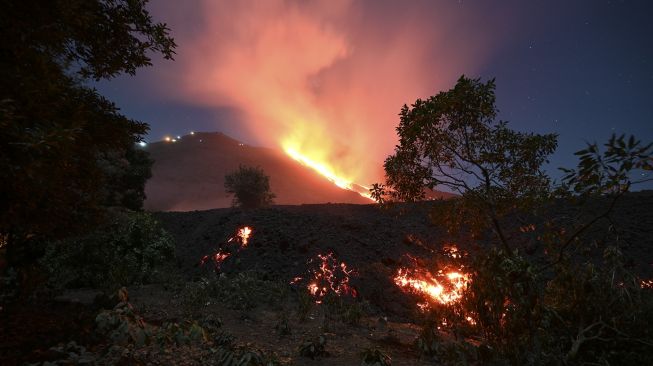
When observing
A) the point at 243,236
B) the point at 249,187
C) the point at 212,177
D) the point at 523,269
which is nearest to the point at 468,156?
the point at 523,269

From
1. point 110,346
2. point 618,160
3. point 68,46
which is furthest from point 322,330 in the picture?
point 68,46

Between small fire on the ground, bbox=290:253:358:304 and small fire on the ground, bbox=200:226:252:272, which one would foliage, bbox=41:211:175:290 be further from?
small fire on the ground, bbox=290:253:358:304

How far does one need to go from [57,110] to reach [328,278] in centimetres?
1306

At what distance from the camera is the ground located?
721 cm

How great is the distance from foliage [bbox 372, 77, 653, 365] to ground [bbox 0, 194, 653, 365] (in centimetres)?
182

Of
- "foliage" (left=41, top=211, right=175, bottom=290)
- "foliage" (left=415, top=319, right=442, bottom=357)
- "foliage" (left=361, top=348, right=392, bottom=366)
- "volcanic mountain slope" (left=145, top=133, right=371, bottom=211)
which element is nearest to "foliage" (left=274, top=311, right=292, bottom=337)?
"foliage" (left=415, top=319, right=442, bottom=357)

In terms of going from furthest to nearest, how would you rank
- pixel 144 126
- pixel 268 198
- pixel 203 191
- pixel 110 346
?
pixel 203 191 → pixel 268 198 → pixel 144 126 → pixel 110 346

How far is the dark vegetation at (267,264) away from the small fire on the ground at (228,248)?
0.19 meters

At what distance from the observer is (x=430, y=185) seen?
11195 millimetres

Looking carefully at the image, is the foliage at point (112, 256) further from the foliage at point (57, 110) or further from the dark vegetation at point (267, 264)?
the foliage at point (57, 110)

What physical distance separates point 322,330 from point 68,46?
943cm

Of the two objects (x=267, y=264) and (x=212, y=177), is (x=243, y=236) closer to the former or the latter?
(x=267, y=264)

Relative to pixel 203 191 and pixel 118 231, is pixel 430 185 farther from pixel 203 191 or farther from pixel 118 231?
pixel 203 191

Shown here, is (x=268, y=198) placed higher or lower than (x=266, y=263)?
higher
